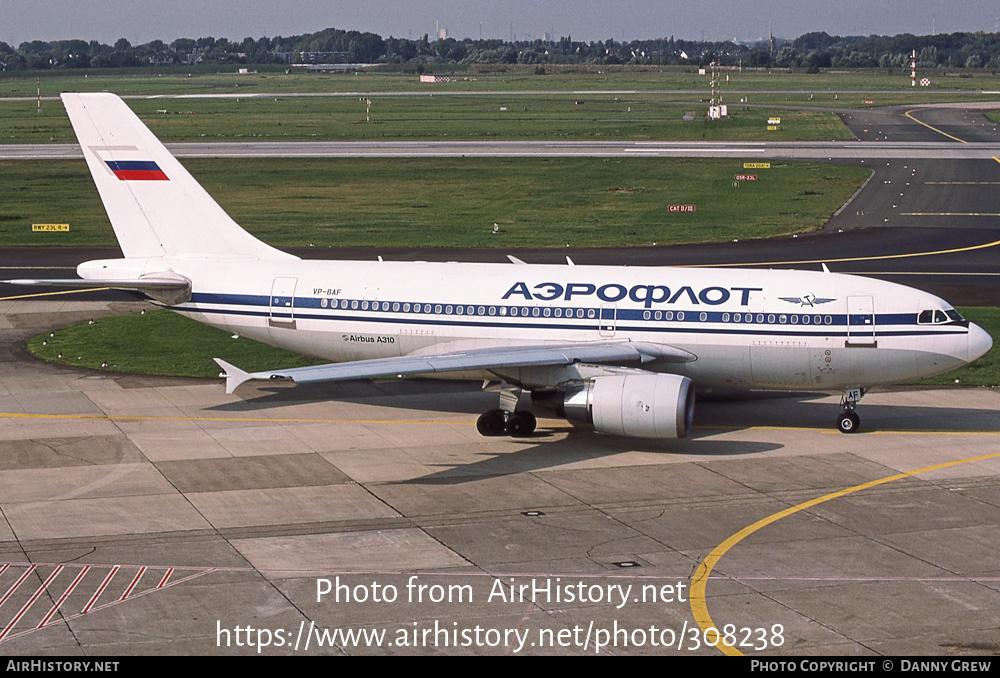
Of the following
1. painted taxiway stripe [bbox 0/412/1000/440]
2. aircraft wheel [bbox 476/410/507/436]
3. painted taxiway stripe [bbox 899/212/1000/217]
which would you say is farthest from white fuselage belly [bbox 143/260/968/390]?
painted taxiway stripe [bbox 899/212/1000/217]

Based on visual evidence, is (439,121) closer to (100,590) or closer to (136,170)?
(136,170)

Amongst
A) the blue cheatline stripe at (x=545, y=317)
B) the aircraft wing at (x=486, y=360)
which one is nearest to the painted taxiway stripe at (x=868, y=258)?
the blue cheatline stripe at (x=545, y=317)

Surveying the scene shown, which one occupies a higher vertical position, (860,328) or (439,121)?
(439,121)

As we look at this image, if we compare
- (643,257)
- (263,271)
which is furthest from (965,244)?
(263,271)

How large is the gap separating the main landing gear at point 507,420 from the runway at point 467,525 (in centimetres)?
47

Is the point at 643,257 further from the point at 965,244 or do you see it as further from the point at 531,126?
the point at 531,126

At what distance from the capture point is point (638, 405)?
3284cm

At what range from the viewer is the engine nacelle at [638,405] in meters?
32.7

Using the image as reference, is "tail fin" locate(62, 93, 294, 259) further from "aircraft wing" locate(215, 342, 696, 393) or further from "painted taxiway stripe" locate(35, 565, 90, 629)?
"painted taxiway stripe" locate(35, 565, 90, 629)

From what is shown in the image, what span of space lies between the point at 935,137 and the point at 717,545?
389 feet

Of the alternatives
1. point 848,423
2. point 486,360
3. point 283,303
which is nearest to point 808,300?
point 848,423

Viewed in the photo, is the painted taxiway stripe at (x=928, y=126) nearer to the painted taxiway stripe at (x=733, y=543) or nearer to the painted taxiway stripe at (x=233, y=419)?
the painted taxiway stripe at (x=733, y=543)

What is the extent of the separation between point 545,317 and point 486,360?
3448 millimetres

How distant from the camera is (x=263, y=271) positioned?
39.2 metres
